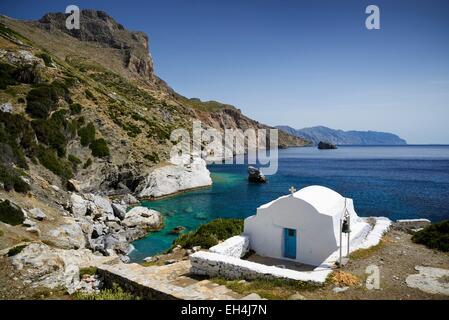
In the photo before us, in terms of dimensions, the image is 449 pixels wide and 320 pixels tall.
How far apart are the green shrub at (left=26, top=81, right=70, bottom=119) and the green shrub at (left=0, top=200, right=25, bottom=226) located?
2466 centimetres

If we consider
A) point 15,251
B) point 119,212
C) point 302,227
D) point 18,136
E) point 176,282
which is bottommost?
point 119,212

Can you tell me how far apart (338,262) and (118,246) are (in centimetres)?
1947

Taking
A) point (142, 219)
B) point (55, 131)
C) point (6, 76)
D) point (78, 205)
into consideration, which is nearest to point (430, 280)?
point (142, 219)

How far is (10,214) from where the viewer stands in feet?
65.7

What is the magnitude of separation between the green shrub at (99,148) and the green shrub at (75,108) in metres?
5.94

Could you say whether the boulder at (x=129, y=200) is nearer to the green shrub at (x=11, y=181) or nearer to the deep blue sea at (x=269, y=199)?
the deep blue sea at (x=269, y=199)

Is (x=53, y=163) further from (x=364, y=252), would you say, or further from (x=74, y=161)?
(x=364, y=252)

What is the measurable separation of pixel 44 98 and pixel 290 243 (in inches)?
1632

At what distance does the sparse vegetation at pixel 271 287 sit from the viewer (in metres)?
11.0

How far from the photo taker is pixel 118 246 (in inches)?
1057

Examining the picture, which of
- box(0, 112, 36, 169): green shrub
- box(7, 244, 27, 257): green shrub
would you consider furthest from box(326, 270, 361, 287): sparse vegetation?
box(0, 112, 36, 169): green shrub

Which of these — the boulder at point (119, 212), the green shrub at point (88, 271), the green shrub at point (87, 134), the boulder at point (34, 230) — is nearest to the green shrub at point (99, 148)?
the green shrub at point (87, 134)
